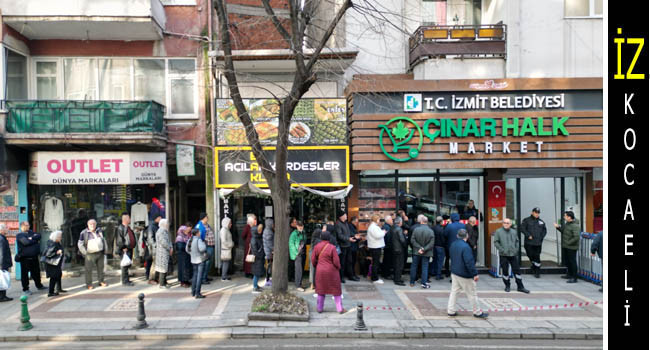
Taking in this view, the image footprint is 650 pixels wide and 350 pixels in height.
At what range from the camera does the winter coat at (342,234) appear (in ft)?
41.3

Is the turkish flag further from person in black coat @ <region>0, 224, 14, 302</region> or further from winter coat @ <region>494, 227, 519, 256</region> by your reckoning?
person in black coat @ <region>0, 224, 14, 302</region>

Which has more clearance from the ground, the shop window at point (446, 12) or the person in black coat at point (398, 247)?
the shop window at point (446, 12)

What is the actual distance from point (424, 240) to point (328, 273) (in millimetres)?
3566

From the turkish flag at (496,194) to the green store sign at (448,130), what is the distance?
1825 mm

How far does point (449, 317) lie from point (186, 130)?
31.0 feet

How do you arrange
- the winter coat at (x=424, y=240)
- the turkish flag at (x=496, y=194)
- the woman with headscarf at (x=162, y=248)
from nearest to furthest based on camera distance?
the woman with headscarf at (x=162, y=248) → the winter coat at (x=424, y=240) → the turkish flag at (x=496, y=194)

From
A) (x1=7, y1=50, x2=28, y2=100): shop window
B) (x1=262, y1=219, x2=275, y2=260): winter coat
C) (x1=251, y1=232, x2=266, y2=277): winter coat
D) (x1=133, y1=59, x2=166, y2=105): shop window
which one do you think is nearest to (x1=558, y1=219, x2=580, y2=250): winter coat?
(x1=262, y1=219, x2=275, y2=260): winter coat

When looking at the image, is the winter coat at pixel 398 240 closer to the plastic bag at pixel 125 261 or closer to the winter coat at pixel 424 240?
the winter coat at pixel 424 240

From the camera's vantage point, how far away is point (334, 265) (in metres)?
10.0

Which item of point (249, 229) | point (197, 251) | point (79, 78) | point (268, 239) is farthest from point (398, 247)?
point (79, 78)

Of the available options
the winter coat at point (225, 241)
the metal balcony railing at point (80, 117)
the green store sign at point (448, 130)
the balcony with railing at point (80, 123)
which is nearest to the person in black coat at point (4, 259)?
the balcony with railing at point (80, 123)

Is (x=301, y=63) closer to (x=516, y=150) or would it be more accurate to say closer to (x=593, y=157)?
(x=516, y=150)

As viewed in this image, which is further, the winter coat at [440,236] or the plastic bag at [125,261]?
the winter coat at [440,236]

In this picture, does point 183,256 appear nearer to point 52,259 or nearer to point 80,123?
point 52,259
